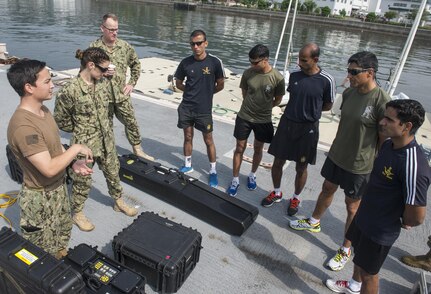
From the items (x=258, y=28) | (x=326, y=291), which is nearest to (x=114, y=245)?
(x=326, y=291)

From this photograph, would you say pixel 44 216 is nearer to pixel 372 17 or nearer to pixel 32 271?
pixel 32 271

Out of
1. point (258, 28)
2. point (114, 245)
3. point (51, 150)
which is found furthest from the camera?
point (258, 28)

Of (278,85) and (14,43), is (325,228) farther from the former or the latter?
(14,43)

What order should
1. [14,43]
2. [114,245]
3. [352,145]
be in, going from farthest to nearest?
1. [14,43]
2. [352,145]
3. [114,245]

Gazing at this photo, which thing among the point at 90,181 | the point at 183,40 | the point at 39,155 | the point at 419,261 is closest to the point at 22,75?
the point at 39,155

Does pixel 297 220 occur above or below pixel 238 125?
below

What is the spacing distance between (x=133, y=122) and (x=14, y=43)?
25.1 metres

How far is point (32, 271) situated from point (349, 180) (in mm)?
2738

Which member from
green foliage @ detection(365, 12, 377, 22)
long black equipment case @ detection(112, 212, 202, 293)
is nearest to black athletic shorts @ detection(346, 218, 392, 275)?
long black equipment case @ detection(112, 212, 202, 293)

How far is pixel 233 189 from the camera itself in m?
4.32

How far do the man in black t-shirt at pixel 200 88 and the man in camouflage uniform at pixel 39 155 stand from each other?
84.7 inches

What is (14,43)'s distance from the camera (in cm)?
2408

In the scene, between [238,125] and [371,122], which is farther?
[238,125]

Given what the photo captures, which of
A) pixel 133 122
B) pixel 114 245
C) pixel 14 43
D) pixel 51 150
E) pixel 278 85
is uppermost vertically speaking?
pixel 278 85
